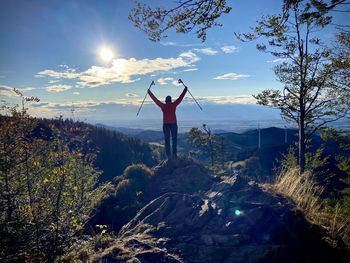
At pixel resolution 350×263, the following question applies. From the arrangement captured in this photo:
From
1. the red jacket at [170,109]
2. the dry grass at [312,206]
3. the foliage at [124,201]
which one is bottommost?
the foliage at [124,201]

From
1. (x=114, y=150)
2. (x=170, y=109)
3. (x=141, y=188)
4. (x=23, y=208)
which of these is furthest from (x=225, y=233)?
(x=114, y=150)

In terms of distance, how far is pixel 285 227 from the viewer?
7523mm

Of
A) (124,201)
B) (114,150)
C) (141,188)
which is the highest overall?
(141,188)

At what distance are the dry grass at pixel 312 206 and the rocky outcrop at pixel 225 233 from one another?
349 mm

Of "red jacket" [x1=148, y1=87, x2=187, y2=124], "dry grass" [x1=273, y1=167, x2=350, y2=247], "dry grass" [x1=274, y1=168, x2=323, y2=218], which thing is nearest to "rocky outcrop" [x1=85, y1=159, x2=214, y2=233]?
"red jacket" [x1=148, y1=87, x2=187, y2=124]

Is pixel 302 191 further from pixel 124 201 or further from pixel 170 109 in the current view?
pixel 170 109

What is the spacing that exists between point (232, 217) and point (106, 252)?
3.33m

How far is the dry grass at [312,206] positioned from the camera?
7.57m

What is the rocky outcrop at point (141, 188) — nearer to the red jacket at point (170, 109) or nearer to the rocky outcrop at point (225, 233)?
the red jacket at point (170, 109)

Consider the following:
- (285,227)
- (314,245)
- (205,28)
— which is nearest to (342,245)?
(314,245)

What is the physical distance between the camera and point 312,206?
827 centimetres

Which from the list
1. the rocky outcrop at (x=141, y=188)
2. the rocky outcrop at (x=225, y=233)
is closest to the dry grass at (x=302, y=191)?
the rocky outcrop at (x=225, y=233)

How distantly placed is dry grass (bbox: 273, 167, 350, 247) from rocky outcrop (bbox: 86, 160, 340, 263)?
35cm

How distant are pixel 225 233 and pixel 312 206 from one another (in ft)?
8.59
